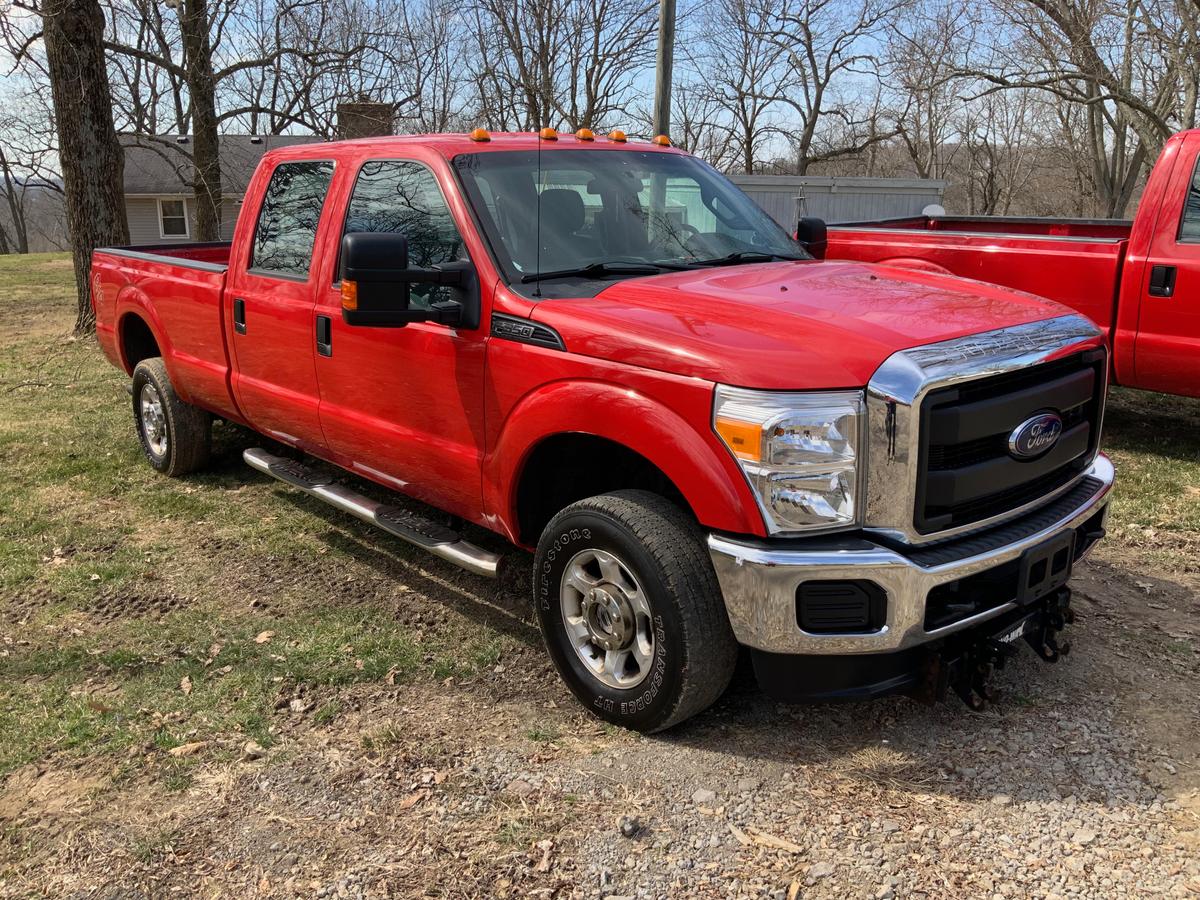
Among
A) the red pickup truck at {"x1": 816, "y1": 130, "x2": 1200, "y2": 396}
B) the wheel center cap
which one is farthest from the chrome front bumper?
the red pickup truck at {"x1": 816, "y1": 130, "x2": 1200, "y2": 396}

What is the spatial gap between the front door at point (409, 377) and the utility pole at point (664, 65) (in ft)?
23.4

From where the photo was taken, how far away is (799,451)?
9.44ft

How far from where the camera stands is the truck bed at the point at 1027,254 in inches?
268

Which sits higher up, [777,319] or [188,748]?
[777,319]

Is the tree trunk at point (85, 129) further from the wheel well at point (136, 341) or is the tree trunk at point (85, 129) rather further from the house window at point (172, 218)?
the house window at point (172, 218)

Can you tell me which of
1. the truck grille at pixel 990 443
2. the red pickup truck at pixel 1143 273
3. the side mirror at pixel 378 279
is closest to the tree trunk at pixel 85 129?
the red pickup truck at pixel 1143 273

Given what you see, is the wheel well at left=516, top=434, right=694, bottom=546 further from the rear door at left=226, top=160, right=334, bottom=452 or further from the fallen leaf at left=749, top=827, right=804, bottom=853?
the rear door at left=226, top=160, right=334, bottom=452

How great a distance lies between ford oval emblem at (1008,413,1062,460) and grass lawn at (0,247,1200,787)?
2.13m

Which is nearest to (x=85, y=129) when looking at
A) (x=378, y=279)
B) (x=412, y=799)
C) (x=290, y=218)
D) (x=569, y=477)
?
(x=290, y=218)

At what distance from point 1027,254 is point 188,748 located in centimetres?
626

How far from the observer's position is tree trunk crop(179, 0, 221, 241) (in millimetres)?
18484

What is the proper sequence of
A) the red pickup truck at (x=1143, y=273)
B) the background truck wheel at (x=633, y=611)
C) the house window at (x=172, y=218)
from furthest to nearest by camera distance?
1. the house window at (x=172, y=218)
2. the red pickup truck at (x=1143, y=273)
3. the background truck wheel at (x=633, y=611)

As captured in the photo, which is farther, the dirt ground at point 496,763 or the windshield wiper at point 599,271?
the windshield wiper at point 599,271

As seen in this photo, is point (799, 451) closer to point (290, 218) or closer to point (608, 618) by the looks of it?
point (608, 618)
